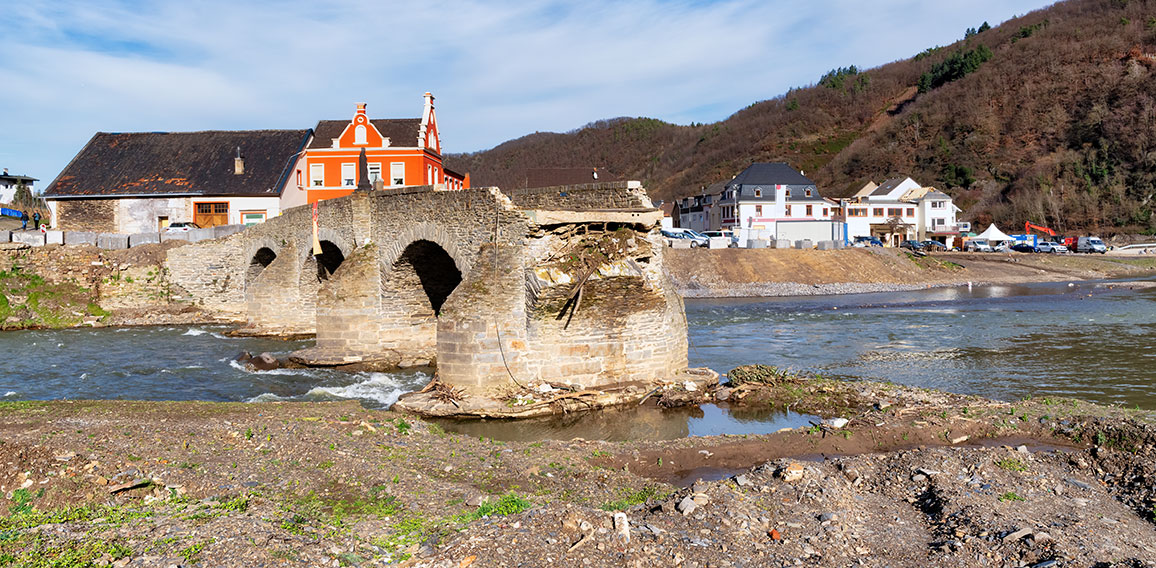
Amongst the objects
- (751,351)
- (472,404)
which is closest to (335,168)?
(751,351)

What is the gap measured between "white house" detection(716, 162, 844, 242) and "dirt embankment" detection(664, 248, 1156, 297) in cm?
1306

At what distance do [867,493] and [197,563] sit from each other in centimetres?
641

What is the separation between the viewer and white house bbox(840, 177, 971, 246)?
66.0 metres

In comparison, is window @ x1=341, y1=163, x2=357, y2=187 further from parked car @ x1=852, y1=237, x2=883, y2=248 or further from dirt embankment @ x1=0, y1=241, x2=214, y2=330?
parked car @ x1=852, y1=237, x2=883, y2=248

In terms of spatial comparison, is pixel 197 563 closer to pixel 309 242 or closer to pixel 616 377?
pixel 616 377

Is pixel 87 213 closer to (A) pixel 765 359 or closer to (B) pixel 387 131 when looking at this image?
(B) pixel 387 131

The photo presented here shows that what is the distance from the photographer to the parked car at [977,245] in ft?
193

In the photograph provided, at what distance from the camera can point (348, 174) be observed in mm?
37344

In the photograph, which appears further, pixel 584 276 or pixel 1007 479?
pixel 584 276

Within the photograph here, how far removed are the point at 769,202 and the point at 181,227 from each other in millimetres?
43199

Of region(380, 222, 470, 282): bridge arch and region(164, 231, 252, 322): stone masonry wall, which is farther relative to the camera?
region(164, 231, 252, 322): stone masonry wall

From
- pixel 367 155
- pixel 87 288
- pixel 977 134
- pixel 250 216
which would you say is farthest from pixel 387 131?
pixel 977 134

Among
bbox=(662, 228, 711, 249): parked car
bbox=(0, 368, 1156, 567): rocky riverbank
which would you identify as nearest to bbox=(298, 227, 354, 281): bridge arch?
bbox=(0, 368, 1156, 567): rocky riverbank

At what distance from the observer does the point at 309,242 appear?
2308cm
